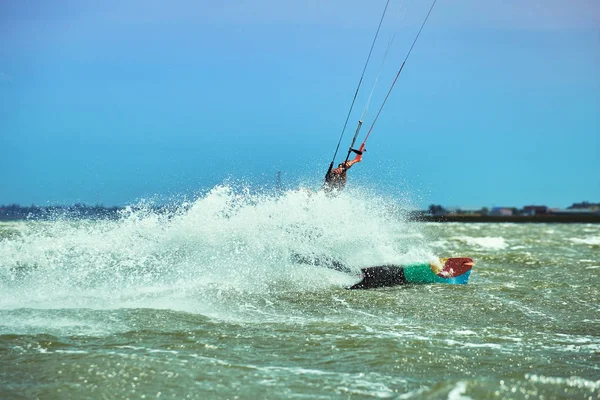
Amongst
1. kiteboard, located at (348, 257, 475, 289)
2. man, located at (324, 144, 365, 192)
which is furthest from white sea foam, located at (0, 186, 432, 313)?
kiteboard, located at (348, 257, 475, 289)

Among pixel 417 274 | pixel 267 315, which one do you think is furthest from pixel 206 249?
pixel 417 274

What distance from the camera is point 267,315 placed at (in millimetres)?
9094

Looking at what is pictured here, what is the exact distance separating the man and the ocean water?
0.31m

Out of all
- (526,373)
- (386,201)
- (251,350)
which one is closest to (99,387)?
(251,350)

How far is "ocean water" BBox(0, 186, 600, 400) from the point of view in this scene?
19.2ft

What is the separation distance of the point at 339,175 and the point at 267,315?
5.82m

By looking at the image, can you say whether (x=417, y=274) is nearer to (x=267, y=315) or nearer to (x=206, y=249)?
(x=206, y=249)

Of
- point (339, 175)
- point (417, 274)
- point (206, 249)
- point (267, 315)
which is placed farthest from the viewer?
point (339, 175)

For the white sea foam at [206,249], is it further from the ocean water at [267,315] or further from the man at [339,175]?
the man at [339,175]

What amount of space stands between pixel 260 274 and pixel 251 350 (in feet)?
18.7

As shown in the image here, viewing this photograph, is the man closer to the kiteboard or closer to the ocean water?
→ the ocean water

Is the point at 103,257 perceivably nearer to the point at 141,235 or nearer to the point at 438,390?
the point at 141,235

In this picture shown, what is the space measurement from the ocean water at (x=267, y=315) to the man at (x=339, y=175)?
31 cm

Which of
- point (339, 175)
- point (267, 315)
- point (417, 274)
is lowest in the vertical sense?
point (267, 315)
